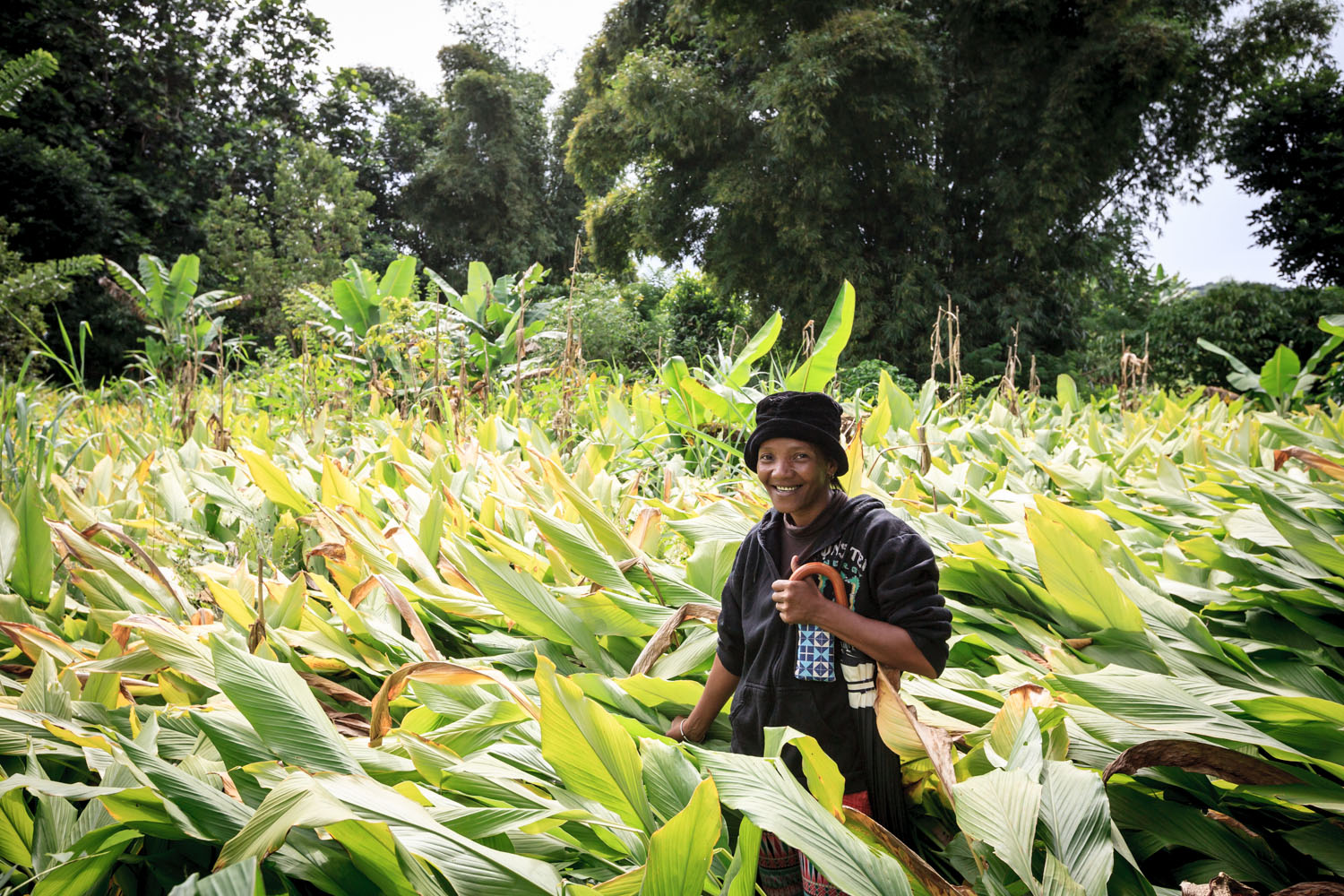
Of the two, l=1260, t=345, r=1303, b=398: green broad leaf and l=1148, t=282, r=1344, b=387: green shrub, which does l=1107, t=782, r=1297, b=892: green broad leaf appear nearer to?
l=1260, t=345, r=1303, b=398: green broad leaf

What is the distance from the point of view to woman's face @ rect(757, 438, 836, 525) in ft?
3.52

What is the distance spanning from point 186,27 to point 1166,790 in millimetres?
24491

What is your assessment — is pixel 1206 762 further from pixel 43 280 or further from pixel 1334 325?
pixel 43 280

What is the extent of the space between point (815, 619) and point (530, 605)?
21.5 inches

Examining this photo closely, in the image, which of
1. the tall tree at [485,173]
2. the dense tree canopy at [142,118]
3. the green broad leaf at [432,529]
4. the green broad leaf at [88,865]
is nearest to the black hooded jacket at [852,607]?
the green broad leaf at [88,865]

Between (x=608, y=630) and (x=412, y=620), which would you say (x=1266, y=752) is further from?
(x=412, y=620)

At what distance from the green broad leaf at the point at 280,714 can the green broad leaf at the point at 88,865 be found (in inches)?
6.6

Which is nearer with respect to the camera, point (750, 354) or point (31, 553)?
A: point (31, 553)

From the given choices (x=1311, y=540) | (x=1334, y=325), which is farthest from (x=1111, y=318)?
(x=1311, y=540)

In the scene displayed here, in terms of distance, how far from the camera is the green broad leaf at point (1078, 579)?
1232 mm

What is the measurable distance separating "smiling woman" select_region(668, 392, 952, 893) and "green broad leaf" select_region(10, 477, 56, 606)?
52.2 inches

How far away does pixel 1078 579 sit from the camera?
1260 millimetres

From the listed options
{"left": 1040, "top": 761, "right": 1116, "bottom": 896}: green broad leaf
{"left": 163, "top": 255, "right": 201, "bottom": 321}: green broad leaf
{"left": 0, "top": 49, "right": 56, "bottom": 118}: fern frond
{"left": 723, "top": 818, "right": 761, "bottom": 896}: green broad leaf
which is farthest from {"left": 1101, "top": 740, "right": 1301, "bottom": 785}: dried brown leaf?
{"left": 163, "top": 255, "right": 201, "bottom": 321}: green broad leaf

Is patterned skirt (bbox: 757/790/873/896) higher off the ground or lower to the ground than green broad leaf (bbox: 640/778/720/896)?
lower
